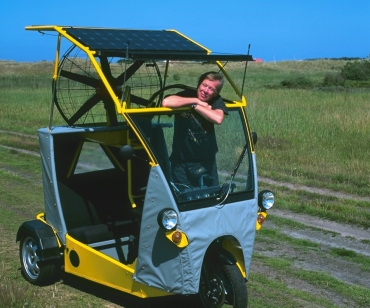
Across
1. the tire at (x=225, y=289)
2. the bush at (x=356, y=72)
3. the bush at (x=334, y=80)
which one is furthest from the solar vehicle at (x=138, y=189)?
the bush at (x=356, y=72)

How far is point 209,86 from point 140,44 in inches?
44.4

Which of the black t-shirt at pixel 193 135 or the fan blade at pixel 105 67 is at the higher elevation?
the fan blade at pixel 105 67

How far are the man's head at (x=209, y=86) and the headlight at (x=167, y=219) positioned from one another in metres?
1.10

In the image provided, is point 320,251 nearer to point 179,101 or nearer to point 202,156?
point 202,156

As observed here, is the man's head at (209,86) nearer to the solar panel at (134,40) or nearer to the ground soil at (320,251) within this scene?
the solar panel at (134,40)

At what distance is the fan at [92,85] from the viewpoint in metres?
6.54

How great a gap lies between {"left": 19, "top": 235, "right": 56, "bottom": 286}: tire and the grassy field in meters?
0.09

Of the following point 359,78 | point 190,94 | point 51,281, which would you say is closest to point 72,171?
point 51,281

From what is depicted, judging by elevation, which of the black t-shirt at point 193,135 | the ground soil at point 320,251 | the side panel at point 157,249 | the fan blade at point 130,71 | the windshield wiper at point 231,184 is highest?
the fan blade at point 130,71

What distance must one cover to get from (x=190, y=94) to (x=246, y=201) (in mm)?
1045

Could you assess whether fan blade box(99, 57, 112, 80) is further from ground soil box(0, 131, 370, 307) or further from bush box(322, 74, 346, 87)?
bush box(322, 74, 346, 87)

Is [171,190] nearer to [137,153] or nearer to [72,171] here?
[137,153]

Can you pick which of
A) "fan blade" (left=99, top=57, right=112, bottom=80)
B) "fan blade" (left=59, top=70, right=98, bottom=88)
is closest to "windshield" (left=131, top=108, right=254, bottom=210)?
"fan blade" (left=99, top=57, right=112, bottom=80)

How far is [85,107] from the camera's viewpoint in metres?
6.64
